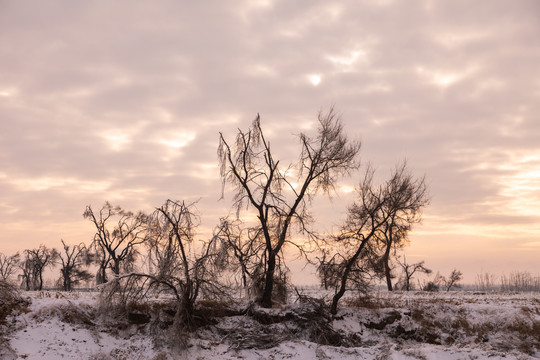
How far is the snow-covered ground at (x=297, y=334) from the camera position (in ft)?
62.0

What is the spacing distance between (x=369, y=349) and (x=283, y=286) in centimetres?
612

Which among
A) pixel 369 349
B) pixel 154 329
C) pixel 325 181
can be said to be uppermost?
pixel 325 181

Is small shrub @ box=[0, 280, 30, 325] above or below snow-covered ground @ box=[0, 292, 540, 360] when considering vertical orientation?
above

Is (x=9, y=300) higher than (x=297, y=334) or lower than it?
higher

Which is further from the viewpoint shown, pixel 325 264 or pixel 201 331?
pixel 325 264

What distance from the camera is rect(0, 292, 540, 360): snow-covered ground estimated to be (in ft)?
62.0

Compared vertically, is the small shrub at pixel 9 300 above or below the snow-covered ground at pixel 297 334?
above

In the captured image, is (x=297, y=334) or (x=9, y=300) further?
(x=297, y=334)

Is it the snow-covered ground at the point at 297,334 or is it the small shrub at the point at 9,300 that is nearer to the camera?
the snow-covered ground at the point at 297,334

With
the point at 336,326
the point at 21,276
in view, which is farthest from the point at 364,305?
the point at 21,276

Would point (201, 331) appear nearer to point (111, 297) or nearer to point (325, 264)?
point (111, 297)

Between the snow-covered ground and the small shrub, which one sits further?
the small shrub

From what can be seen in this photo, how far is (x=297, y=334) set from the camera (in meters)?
22.8

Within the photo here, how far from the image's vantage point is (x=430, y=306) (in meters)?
27.0
